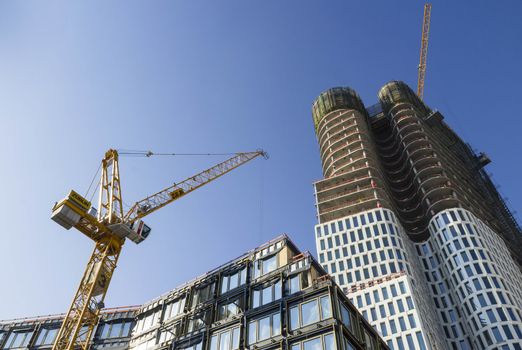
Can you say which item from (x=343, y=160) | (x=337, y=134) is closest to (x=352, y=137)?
(x=337, y=134)

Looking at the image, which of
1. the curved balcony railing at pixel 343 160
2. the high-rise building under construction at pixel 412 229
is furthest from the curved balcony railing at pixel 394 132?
the curved balcony railing at pixel 343 160

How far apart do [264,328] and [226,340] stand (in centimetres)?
427

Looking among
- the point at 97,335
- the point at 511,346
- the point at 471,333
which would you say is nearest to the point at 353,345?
the point at 97,335

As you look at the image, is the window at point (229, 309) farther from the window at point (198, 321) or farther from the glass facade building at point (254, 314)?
the window at point (198, 321)

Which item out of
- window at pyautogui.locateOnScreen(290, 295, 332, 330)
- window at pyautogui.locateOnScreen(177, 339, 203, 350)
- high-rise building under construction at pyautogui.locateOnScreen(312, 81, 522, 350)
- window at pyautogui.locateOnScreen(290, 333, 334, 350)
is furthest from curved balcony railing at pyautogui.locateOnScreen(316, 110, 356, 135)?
window at pyautogui.locateOnScreen(290, 333, 334, 350)

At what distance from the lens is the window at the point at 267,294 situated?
1741 inches

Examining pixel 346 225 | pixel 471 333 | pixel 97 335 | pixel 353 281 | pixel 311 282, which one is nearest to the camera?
pixel 311 282

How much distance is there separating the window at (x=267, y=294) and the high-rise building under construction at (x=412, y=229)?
163 feet

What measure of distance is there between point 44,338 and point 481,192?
141744 millimetres

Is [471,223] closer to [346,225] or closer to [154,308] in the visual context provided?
[346,225]

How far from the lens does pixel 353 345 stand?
127ft

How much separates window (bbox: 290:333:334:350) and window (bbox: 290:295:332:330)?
1771mm

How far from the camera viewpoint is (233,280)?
4978 centimetres

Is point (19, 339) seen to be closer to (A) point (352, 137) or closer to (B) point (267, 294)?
(B) point (267, 294)
